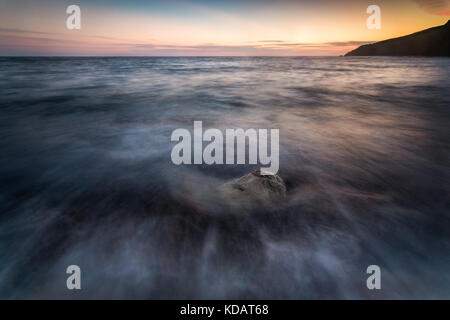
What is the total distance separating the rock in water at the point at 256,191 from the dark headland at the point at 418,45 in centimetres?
12726

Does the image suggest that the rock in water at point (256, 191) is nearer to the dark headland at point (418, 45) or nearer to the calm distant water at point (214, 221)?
the calm distant water at point (214, 221)

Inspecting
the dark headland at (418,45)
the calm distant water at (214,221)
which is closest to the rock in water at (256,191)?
the calm distant water at (214,221)

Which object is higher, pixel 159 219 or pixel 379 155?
pixel 379 155

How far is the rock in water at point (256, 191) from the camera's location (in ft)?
10.4

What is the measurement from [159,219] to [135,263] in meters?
0.70

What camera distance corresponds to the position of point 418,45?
115188 millimetres

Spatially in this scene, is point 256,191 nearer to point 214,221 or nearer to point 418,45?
point 214,221

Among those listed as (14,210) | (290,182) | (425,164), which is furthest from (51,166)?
(425,164)

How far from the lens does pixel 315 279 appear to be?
222cm

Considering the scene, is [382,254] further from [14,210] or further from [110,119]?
[110,119]

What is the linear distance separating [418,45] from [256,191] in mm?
158445

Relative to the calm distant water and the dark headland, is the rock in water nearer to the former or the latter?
the calm distant water

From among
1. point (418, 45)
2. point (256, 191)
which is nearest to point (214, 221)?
point (256, 191)

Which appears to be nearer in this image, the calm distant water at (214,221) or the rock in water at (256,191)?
the calm distant water at (214,221)
